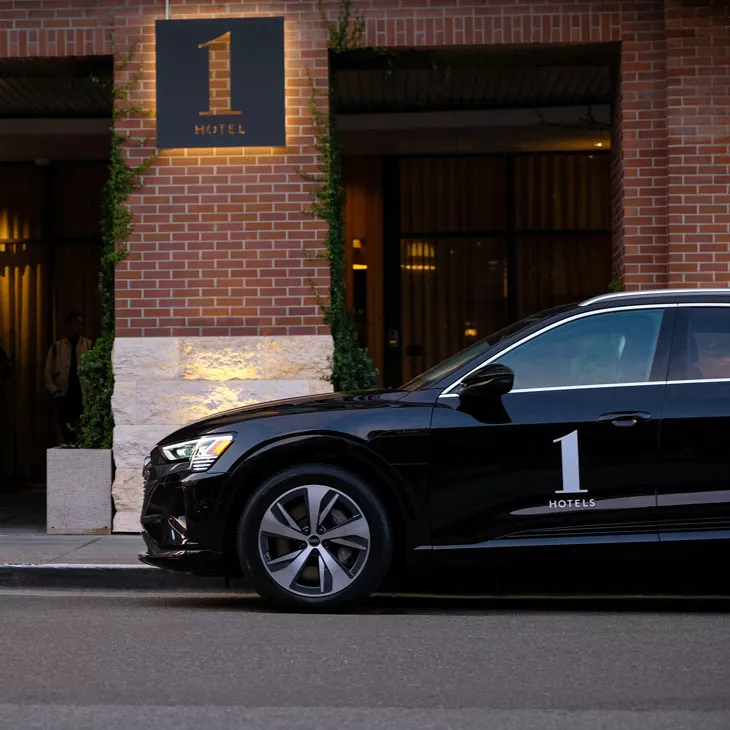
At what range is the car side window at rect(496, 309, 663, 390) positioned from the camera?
7.03 meters

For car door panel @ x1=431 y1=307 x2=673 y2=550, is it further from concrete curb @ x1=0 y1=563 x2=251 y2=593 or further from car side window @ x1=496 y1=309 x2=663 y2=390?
concrete curb @ x1=0 y1=563 x2=251 y2=593

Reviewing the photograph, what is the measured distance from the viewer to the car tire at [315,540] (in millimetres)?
6879

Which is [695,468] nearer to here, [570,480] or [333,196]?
[570,480]

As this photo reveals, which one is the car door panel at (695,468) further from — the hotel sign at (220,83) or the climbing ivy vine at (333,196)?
the hotel sign at (220,83)

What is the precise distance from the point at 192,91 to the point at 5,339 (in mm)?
5707

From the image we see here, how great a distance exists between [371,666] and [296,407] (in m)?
1.96

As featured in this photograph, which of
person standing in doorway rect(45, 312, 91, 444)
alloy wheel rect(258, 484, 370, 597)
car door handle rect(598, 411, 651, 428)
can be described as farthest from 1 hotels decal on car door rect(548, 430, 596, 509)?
person standing in doorway rect(45, 312, 91, 444)

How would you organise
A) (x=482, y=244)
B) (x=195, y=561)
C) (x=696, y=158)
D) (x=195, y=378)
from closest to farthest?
1. (x=195, y=561)
2. (x=696, y=158)
3. (x=195, y=378)
4. (x=482, y=244)

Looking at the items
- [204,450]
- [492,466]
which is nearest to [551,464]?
[492,466]

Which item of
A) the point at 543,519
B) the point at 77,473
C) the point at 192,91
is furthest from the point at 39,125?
the point at 543,519

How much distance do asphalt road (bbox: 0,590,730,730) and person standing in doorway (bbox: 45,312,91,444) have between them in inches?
286

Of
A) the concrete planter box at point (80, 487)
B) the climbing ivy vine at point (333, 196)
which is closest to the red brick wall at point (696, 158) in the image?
the climbing ivy vine at point (333, 196)

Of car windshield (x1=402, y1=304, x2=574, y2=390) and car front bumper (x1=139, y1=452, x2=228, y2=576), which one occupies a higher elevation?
car windshield (x1=402, y1=304, x2=574, y2=390)

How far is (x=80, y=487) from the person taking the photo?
10672 mm
